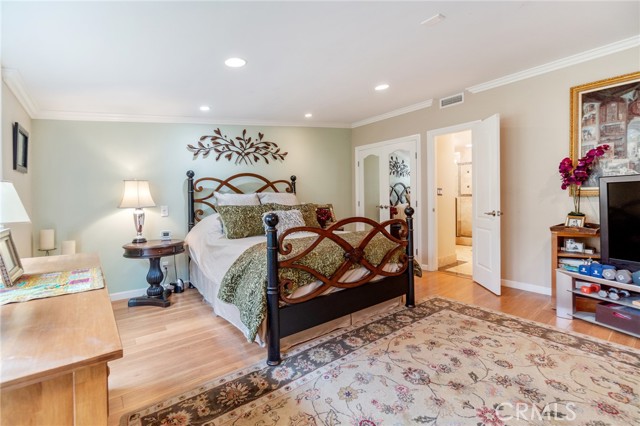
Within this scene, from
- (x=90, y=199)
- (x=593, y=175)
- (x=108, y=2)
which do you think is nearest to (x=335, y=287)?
(x=108, y=2)

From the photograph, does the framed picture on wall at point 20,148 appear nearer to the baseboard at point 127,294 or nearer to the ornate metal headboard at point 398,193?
the baseboard at point 127,294

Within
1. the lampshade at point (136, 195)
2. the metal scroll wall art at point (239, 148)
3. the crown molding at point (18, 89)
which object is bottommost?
the lampshade at point (136, 195)

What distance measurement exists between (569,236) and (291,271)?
106 inches

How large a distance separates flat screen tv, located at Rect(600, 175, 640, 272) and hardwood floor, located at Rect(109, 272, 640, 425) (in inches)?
23.3

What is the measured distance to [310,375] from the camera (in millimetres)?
2008

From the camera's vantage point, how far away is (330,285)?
246cm

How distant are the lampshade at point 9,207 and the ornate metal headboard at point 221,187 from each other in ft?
8.99

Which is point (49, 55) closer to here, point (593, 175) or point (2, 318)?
point (2, 318)

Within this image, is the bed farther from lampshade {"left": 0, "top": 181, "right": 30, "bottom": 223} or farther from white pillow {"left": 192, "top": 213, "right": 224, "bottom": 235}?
lampshade {"left": 0, "top": 181, "right": 30, "bottom": 223}

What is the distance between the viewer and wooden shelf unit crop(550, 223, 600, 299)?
2.83m

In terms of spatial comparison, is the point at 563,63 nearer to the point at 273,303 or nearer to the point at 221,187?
the point at 273,303

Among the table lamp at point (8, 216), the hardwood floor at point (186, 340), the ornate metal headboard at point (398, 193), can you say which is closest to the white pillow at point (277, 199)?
the hardwood floor at point (186, 340)

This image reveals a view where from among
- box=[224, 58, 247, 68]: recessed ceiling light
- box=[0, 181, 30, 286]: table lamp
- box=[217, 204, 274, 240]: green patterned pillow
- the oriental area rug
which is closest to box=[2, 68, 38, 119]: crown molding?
box=[224, 58, 247, 68]: recessed ceiling light

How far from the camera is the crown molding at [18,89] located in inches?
101
